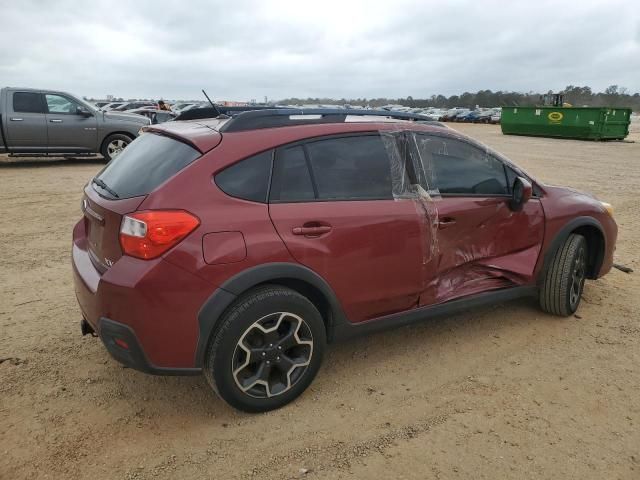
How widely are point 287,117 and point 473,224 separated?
1.45 m

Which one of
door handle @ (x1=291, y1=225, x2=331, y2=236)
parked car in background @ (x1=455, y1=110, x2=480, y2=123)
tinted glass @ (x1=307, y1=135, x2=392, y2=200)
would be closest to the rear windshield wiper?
door handle @ (x1=291, y1=225, x2=331, y2=236)

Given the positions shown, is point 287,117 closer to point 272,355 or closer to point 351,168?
point 351,168

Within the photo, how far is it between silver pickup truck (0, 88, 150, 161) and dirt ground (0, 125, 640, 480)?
813cm

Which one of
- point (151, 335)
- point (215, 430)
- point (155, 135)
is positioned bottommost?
point (215, 430)

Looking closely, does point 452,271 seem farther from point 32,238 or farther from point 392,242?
point 32,238

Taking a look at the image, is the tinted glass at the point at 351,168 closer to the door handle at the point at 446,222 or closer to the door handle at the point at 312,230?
the door handle at the point at 312,230

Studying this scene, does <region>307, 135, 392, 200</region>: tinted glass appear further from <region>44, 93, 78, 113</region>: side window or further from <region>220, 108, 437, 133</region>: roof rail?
<region>44, 93, 78, 113</region>: side window

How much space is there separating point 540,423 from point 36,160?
46.5 ft

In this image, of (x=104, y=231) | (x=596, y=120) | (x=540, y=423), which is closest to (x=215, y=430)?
(x=104, y=231)

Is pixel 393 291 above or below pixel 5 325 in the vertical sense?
above

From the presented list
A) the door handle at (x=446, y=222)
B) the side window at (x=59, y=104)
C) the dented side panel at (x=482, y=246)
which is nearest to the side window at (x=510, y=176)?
the dented side panel at (x=482, y=246)

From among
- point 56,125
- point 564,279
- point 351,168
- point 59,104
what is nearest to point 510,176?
point 564,279

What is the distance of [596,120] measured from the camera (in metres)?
24.5

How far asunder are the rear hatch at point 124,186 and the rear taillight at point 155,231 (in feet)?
0.32
